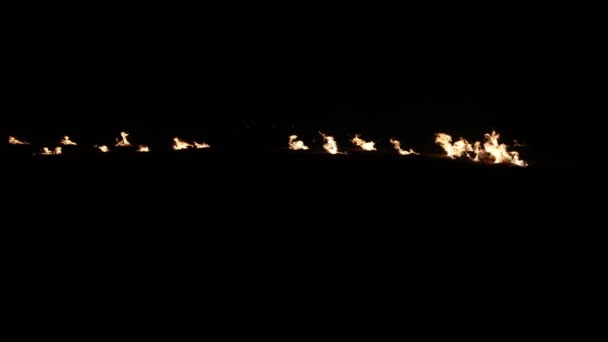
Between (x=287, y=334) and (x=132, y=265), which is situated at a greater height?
(x=132, y=265)

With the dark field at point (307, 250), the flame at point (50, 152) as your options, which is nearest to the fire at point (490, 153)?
the dark field at point (307, 250)

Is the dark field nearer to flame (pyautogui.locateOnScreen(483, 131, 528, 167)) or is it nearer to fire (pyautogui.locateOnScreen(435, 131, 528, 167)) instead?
→ flame (pyautogui.locateOnScreen(483, 131, 528, 167))

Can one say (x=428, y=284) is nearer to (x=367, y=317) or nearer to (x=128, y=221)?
(x=367, y=317)

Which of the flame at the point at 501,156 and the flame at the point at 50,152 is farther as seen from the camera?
the flame at the point at 50,152

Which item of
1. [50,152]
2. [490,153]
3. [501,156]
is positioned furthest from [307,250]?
[50,152]

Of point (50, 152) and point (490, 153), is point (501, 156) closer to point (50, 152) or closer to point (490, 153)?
point (490, 153)

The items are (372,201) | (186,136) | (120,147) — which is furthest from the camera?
(186,136)

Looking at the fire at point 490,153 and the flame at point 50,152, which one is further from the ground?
the fire at point 490,153

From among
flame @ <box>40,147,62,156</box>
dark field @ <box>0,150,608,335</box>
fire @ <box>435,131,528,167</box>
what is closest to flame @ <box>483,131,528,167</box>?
fire @ <box>435,131,528,167</box>

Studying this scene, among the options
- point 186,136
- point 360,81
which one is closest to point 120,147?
point 186,136

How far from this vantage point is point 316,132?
2283 cm

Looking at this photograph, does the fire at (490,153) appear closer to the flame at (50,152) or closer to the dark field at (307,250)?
the dark field at (307,250)

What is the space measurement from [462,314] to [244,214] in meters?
3.91

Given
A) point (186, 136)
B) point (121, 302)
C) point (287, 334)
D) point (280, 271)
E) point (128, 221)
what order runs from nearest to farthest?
1. point (287, 334)
2. point (121, 302)
3. point (280, 271)
4. point (128, 221)
5. point (186, 136)
